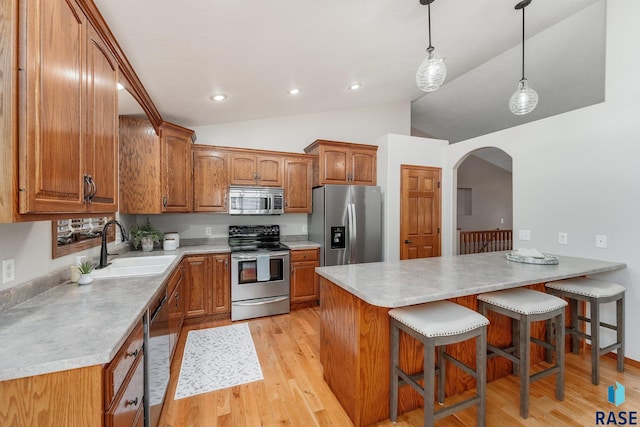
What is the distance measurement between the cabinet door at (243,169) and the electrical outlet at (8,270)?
2.35m

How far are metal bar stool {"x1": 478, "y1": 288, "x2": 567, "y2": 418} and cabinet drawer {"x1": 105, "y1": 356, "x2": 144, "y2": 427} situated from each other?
219cm

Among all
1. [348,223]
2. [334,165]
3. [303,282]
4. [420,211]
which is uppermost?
[334,165]

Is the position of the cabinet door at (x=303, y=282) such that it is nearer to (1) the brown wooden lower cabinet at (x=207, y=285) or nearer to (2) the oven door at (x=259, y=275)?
(2) the oven door at (x=259, y=275)

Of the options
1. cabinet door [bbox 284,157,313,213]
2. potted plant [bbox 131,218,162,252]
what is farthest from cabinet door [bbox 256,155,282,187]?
potted plant [bbox 131,218,162,252]

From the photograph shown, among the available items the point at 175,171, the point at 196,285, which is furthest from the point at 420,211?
the point at 175,171

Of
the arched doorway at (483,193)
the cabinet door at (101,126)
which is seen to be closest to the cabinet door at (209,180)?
the cabinet door at (101,126)

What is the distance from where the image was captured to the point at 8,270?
4.29 feet

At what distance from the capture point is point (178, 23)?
5.52 ft

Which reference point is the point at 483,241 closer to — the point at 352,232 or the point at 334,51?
the point at 352,232

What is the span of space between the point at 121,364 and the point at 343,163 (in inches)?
133

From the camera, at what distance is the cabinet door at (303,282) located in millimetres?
3559

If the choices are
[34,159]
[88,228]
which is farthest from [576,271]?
[88,228]

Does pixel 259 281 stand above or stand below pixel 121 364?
below

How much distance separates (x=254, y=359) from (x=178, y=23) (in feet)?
8.81
